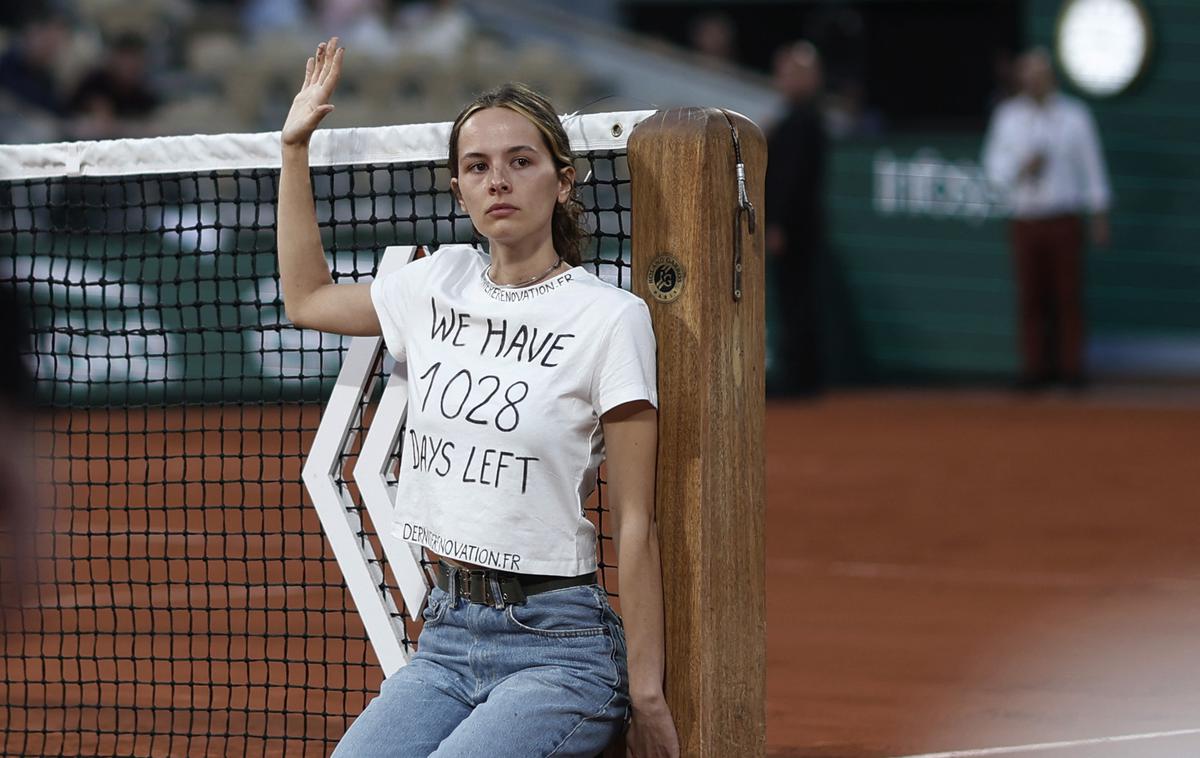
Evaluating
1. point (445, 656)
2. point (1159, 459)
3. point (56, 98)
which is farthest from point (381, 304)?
point (56, 98)

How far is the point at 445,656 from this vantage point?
12.3 ft

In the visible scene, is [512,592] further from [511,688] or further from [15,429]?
[15,429]

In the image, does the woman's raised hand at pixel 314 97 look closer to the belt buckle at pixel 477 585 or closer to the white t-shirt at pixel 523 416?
the white t-shirt at pixel 523 416

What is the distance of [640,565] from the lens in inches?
142

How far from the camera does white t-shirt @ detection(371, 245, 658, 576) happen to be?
3633mm

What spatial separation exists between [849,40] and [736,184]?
19136 mm

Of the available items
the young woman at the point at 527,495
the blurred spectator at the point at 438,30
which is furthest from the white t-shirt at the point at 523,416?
the blurred spectator at the point at 438,30

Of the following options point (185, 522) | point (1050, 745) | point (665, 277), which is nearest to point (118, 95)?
point (185, 522)

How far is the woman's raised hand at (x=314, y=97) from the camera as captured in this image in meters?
4.05

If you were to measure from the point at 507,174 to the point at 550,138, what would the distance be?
4.6 inches

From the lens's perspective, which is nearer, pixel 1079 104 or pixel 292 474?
pixel 292 474

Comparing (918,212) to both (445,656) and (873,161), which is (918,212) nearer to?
(873,161)

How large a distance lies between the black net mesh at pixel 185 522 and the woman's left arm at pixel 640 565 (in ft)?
1.36

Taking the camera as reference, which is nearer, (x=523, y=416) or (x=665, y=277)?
(x=523, y=416)
